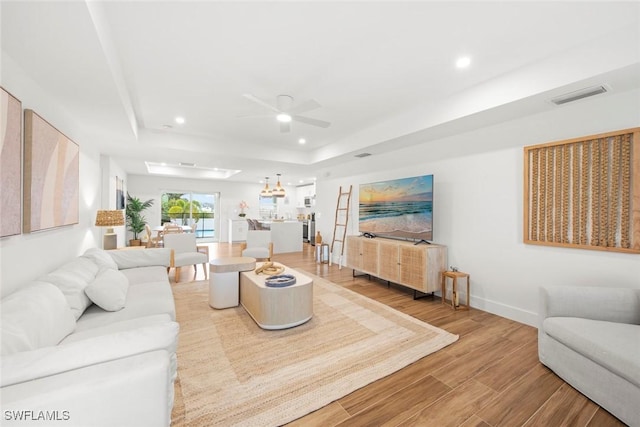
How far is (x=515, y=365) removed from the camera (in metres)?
2.24

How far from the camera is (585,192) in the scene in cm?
261

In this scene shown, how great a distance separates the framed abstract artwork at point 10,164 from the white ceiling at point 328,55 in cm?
41

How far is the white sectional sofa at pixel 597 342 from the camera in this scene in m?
1.62

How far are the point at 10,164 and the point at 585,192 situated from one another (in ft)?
15.7

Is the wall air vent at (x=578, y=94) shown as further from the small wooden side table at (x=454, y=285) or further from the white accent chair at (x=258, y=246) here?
the white accent chair at (x=258, y=246)

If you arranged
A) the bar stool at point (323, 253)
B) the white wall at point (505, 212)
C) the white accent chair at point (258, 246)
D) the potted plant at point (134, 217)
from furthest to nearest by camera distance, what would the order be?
1. the potted plant at point (134, 217)
2. the bar stool at point (323, 253)
3. the white accent chair at point (258, 246)
4. the white wall at point (505, 212)

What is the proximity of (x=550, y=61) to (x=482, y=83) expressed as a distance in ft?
1.88

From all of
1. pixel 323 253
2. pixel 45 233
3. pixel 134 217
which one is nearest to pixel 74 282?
pixel 45 233

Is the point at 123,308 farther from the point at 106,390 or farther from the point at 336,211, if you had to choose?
the point at 336,211

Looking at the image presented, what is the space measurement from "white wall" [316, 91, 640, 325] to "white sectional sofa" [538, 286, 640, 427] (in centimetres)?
60

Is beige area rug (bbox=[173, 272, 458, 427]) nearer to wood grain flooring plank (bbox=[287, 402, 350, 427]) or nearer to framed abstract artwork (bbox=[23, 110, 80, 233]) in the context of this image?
wood grain flooring plank (bbox=[287, 402, 350, 427])

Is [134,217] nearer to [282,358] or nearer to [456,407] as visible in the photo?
[282,358]

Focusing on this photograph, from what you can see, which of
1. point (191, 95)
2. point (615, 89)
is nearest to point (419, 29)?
point (615, 89)

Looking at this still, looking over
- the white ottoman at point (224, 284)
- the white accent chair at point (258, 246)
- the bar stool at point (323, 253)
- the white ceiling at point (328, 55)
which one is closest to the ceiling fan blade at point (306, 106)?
the white ceiling at point (328, 55)
